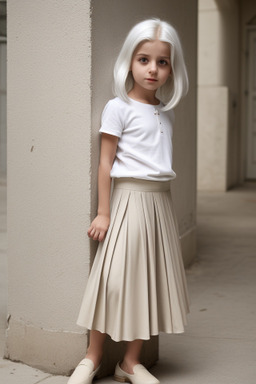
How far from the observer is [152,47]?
8.98ft

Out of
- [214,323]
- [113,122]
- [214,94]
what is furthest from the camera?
[214,94]

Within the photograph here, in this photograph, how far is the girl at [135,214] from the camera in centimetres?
272

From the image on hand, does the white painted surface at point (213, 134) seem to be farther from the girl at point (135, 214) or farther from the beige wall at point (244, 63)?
the girl at point (135, 214)

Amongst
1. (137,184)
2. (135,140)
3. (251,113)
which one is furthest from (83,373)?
(251,113)

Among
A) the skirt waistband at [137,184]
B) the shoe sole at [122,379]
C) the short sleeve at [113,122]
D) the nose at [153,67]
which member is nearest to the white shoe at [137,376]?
the shoe sole at [122,379]

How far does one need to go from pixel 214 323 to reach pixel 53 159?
1530 millimetres

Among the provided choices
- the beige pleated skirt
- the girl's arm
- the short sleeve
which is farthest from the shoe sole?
the short sleeve

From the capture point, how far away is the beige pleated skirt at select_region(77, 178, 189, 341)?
→ 2.72 m

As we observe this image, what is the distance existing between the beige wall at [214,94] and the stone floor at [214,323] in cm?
372

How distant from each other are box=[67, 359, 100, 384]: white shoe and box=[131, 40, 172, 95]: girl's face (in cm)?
111

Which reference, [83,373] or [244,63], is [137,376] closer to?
[83,373]

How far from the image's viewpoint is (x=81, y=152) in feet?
9.33

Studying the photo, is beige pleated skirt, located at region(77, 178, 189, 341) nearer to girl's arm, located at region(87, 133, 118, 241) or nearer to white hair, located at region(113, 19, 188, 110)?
girl's arm, located at region(87, 133, 118, 241)

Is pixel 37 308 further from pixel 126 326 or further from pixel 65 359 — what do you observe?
pixel 126 326
